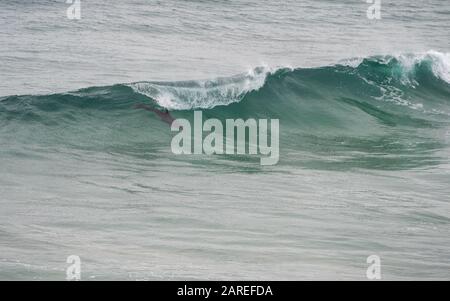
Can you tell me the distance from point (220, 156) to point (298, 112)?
4.40 meters

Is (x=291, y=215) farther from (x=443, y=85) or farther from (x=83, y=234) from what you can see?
(x=443, y=85)

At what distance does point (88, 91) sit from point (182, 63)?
395 cm

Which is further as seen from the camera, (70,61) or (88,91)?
(70,61)

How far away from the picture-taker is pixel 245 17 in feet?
97.5

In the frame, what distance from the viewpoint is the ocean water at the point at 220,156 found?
10523mm
